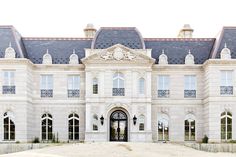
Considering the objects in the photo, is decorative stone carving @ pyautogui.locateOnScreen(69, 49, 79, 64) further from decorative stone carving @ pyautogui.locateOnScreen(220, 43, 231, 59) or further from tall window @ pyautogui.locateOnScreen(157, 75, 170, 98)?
decorative stone carving @ pyautogui.locateOnScreen(220, 43, 231, 59)

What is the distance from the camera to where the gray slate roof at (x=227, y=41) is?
4894 cm

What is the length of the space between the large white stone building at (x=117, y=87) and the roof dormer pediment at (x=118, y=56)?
0.08 meters

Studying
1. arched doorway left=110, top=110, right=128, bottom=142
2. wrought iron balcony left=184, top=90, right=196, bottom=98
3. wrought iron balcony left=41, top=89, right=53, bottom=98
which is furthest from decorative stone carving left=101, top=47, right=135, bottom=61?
wrought iron balcony left=184, top=90, right=196, bottom=98

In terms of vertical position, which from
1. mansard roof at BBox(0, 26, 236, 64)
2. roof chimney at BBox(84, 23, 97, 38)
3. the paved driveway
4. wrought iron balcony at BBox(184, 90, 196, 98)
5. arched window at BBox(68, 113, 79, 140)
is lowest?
the paved driveway

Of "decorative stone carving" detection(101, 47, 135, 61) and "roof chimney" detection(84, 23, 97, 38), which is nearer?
"decorative stone carving" detection(101, 47, 135, 61)

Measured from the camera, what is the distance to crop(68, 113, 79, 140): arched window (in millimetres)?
50156

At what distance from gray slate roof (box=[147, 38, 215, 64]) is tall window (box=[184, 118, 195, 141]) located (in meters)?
5.29

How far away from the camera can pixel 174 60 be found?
5103 cm

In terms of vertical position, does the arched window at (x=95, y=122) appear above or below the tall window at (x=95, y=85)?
below

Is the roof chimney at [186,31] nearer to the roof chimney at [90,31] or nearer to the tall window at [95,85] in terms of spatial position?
the roof chimney at [90,31]

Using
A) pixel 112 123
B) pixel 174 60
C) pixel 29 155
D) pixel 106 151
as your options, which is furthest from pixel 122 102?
pixel 29 155

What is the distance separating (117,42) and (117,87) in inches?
160

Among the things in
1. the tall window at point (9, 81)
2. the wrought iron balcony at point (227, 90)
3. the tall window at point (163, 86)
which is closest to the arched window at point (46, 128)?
the tall window at point (9, 81)

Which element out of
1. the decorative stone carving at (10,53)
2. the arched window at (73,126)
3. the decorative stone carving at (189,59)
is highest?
the decorative stone carving at (10,53)
